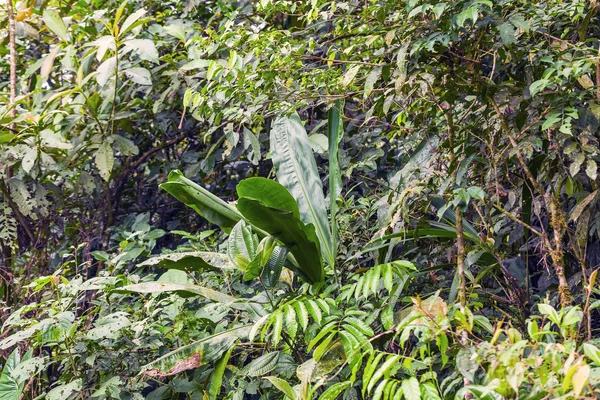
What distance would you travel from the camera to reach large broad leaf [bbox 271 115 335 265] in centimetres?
254

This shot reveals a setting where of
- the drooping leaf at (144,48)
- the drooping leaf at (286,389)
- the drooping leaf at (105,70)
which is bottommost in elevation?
the drooping leaf at (286,389)

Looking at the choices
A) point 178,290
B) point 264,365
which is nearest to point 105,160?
point 178,290

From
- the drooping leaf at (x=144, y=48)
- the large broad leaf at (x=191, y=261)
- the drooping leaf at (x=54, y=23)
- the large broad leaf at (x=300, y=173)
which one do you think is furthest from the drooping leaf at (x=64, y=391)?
the drooping leaf at (x=54, y=23)

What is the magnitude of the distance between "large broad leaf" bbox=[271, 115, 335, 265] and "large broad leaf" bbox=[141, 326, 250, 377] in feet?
1.49

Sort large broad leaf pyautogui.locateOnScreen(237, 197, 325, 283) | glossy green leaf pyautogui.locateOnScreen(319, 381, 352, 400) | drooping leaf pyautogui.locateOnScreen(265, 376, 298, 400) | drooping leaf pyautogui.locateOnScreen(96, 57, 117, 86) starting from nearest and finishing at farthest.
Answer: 1. glossy green leaf pyautogui.locateOnScreen(319, 381, 352, 400)
2. drooping leaf pyautogui.locateOnScreen(265, 376, 298, 400)
3. large broad leaf pyautogui.locateOnScreen(237, 197, 325, 283)
4. drooping leaf pyautogui.locateOnScreen(96, 57, 117, 86)

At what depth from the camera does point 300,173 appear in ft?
8.68

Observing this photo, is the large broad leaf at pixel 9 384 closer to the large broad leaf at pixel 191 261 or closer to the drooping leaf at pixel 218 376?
the large broad leaf at pixel 191 261

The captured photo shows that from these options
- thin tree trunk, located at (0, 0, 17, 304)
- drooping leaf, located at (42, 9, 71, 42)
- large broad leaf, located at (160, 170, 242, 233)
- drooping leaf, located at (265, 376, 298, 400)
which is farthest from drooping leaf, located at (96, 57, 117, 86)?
drooping leaf, located at (265, 376, 298, 400)

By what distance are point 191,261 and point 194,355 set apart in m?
0.35

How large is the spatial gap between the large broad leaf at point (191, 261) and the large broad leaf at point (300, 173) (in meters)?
0.33

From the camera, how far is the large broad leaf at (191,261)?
2457 mm

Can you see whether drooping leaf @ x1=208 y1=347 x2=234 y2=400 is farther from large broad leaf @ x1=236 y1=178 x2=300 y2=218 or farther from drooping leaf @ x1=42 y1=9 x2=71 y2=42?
drooping leaf @ x1=42 y1=9 x2=71 y2=42

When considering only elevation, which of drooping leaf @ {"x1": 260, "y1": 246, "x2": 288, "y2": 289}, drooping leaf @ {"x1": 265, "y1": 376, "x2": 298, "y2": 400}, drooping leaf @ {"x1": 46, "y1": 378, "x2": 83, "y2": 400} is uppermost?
drooping leaf @ {"x1": 260, "y1": 246, "x2": 288, "y2": 289}

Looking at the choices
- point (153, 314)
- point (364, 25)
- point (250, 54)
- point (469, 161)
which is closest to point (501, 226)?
point (469, 161)
